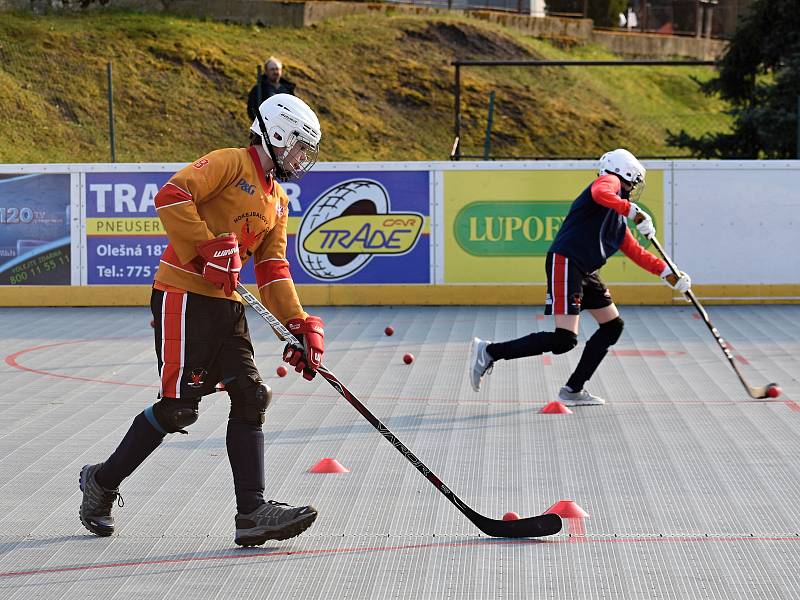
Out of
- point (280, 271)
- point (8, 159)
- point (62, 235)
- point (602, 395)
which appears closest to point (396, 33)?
point (8, 159)

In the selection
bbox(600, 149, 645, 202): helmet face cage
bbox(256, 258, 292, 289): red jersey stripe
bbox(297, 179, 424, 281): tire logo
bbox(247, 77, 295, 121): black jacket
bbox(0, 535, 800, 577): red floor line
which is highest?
bbox(247, 77, 295, 121): black jacket

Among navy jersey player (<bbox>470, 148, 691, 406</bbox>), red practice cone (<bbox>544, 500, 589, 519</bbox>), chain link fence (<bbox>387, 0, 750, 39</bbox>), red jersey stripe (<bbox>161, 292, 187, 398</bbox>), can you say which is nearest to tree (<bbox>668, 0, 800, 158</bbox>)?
navy jersey player (<bbox>470, 148, 691, 406</bbox>)

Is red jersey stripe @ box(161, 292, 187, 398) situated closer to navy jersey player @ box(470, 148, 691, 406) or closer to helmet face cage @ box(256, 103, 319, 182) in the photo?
helmet face cage @ box(256, 103, 319, 182)

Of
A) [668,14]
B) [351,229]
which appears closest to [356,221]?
[351,229]

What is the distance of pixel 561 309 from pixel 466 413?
0.87 meters

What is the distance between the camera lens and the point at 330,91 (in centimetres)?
2966

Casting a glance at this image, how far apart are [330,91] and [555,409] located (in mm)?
22420

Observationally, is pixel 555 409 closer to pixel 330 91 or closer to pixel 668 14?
pixel 330 91

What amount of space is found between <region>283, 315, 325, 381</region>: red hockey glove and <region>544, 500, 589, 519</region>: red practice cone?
1.19 m

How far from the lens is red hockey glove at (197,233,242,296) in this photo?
4855 millimetres

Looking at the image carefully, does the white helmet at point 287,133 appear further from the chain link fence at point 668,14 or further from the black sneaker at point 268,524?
the chain link fence at point 668,14

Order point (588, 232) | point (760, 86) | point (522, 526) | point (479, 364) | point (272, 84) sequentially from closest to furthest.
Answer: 1. point (522, 526)
2. point (588, 232)
3. point (479, 364)
4. point (272, 84)
5. point (760, 86)

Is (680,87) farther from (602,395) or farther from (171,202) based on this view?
(171,202)

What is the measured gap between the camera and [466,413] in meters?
8.03
